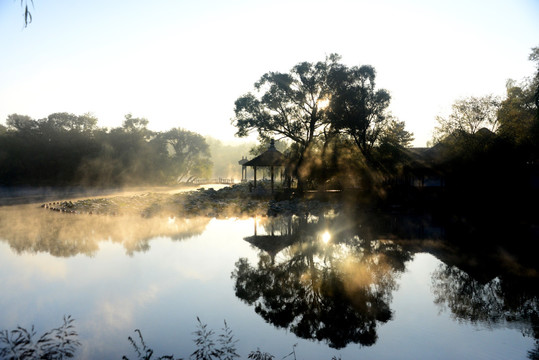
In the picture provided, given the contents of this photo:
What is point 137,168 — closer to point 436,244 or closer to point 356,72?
point 356,72

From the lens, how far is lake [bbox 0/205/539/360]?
5.06 metres

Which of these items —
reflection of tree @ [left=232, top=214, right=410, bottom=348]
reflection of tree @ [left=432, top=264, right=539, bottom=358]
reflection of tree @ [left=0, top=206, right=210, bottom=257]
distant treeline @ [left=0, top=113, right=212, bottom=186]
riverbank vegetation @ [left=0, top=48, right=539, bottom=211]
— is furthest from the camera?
distant treeline @ [left=0, top=113, right=212, bottom=186]

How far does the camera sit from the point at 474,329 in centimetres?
552

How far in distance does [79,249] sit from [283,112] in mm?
20508

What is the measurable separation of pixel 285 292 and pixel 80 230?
10.9 m

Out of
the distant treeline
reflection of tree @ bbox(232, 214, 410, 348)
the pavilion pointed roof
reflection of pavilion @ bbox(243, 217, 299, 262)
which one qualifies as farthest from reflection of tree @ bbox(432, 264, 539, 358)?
the distant treeline

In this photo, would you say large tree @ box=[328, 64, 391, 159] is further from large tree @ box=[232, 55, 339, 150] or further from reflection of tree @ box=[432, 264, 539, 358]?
reflection of tree @ box=[432, 264, 539, 358]

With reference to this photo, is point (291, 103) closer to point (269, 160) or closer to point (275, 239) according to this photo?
point (269, 160)

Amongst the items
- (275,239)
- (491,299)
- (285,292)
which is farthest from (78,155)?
(491,299)

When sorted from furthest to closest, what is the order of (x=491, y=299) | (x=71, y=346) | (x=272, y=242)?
(x=272, y=242) < (x=491, y=299) < (x=71, y=346)

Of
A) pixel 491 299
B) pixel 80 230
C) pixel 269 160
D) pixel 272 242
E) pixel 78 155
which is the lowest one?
pixel 491 299

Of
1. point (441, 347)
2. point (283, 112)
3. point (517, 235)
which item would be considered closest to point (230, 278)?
point (441, 347)

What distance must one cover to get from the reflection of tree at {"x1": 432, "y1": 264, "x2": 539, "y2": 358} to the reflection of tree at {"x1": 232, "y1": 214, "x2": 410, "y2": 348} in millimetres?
1061

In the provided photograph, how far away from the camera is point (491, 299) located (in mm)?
6816
